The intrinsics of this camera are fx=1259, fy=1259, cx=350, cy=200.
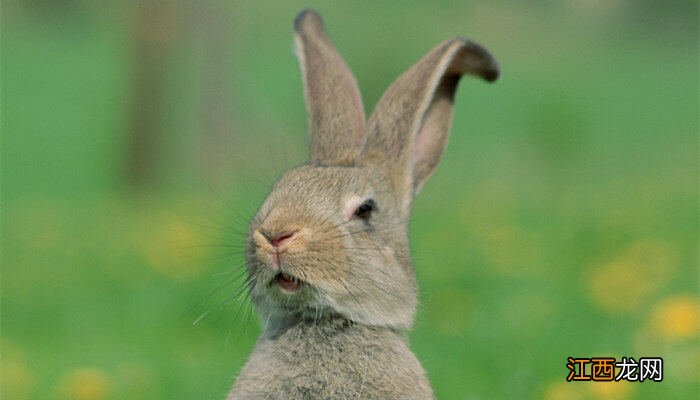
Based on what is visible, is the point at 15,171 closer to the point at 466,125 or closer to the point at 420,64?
the point at 466,125

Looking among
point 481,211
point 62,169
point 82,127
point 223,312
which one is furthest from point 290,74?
point 223,312

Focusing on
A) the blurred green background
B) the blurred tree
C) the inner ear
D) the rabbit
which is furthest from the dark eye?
the blurred tree

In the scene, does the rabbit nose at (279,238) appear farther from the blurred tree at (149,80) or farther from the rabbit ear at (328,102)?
the blurred tree at (149,80)

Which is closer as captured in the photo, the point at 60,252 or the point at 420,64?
the point at 420,64

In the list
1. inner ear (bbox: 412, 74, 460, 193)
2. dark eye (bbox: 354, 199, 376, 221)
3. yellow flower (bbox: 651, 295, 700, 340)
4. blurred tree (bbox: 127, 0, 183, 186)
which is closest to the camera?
dark eye (bbox: 354, 199, 376, 221)

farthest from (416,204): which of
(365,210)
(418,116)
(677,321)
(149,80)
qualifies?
(365,210)

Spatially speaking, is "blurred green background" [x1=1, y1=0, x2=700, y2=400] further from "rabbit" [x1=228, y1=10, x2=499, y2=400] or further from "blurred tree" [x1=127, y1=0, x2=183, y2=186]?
"rabbit" [x1=228, y1=10, x2=499, y2=400]

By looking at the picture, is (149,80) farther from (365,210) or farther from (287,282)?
(287,282)
